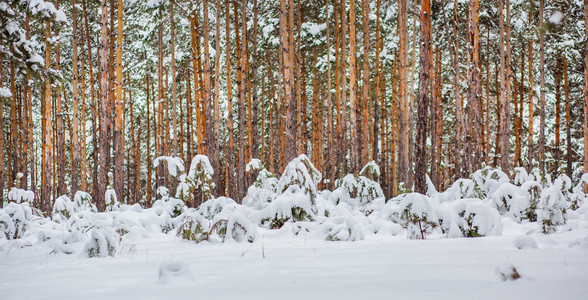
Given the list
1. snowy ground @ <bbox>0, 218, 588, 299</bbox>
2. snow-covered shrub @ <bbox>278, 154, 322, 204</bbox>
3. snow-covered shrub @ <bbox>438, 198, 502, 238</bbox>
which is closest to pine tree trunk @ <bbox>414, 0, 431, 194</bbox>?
snow-covered shrub @ <bbox>278, 154, 322, 204</bbox>

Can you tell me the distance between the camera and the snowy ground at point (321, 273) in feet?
6.10

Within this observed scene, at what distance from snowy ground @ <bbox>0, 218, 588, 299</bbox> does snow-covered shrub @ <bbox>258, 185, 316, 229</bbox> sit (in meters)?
1.29

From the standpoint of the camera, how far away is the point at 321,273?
2.31 m

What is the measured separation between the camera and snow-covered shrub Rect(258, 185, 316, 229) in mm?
4906

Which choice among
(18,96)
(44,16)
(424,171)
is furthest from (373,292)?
(18,96)

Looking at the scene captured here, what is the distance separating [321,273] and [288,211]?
260cm

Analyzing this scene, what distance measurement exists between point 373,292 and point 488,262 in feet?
3.38

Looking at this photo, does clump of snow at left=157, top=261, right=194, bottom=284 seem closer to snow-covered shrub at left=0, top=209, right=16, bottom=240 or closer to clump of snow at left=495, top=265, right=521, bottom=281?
clump of snow at left=495, top=265, right=521, bottom=281

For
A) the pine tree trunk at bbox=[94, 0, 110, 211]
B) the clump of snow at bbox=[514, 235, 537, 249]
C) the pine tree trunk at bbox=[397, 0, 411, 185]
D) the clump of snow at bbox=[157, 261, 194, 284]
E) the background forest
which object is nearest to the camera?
the clump of snow at bbox=[157, 261, 194, 284]

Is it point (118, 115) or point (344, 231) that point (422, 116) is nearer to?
point (344, 231)

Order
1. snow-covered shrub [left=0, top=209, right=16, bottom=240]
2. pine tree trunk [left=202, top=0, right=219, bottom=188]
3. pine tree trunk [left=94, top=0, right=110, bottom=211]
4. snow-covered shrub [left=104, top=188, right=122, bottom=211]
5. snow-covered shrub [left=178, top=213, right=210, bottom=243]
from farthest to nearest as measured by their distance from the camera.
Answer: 1. pine tree trunk [left=202, top=0, right=219, bottom=188]
2. pine tree trunk [left=94, top=0, right=110, bottom=211]
3. snow-covered shrub [left=104, top=188, right=122, bottom=211]
4. snow-covered shrub [left=0, top=209, right=16, bottom=240]
5. snow-covered shrub [left=178, top=213, right=210, bottom=243]

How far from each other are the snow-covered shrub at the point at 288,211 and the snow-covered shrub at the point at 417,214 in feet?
4.18

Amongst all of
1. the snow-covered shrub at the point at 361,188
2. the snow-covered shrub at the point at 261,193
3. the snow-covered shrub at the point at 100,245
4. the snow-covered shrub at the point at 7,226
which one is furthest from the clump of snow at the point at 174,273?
the snow-covered shrub at the point at 361,188

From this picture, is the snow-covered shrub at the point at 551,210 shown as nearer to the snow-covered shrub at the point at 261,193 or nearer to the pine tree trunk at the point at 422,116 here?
the pine tree trunk at the point at 422,116
